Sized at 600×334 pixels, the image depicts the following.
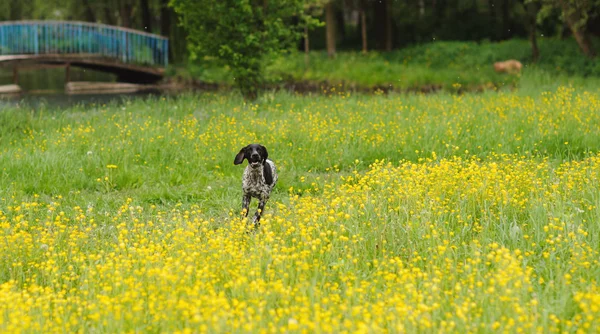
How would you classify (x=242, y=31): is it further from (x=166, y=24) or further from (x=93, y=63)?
(x=166, y=24)

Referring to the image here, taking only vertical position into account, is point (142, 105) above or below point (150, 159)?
above

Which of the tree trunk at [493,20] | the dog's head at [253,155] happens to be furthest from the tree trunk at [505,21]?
the dog's head at [253,155]

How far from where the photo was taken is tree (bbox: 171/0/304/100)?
18.2 metres

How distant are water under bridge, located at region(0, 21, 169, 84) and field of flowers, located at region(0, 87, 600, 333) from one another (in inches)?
703

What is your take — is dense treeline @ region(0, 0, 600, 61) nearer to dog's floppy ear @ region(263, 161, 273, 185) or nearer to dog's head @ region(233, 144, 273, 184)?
dog's floppy ear @ region(263, 161, 273, 185)

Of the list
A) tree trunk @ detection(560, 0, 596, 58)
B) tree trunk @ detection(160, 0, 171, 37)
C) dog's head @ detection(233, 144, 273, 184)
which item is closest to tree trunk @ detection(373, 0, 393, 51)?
tree trunk @ detection(160, 0, 171, 37)

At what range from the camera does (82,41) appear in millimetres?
32094

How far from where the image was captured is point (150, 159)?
1102 centimetres

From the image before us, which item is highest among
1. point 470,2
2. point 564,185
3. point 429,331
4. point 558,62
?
point 470,2

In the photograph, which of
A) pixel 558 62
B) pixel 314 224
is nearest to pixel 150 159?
pixel 314 224

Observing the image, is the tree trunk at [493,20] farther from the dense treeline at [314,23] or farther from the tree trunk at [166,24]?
the tree trunk at [166,24]

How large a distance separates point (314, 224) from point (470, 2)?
110 ft

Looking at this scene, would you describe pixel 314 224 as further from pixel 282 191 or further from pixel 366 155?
pixel 366 155

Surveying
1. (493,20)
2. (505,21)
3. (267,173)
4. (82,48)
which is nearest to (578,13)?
(505,21)
